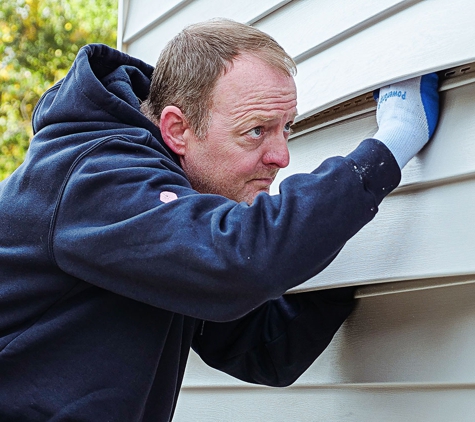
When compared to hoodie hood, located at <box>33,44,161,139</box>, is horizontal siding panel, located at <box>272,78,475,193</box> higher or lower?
lower

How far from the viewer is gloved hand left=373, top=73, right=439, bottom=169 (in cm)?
179

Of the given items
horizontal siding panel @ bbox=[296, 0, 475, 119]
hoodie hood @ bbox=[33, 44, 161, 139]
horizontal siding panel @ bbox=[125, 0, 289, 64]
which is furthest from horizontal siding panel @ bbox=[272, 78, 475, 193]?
horizontal siding panel @ bbox=[125, 0, 289, 64]

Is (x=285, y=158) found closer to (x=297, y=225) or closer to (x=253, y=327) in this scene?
(x=297, y=225)

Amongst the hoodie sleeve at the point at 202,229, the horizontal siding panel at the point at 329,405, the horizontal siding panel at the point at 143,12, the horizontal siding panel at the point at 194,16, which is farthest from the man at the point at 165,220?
the horizontal siding panel at the point at 143,12

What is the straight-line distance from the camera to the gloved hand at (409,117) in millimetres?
1794

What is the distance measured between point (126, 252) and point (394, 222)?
69 cm

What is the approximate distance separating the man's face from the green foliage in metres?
12.9

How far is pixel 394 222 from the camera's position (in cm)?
197

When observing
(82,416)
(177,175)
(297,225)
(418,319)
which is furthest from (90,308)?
(418,319)

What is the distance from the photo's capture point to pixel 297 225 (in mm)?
1635

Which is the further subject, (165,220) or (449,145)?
(449,145)

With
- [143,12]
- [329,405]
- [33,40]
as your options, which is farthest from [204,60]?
[33,40]

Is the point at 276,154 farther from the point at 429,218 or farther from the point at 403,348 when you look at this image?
the point at 403,348

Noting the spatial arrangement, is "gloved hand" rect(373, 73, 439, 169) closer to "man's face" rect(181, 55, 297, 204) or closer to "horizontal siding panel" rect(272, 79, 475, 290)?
"horizontal siding panel" rect(272, 79, 475, 290)
